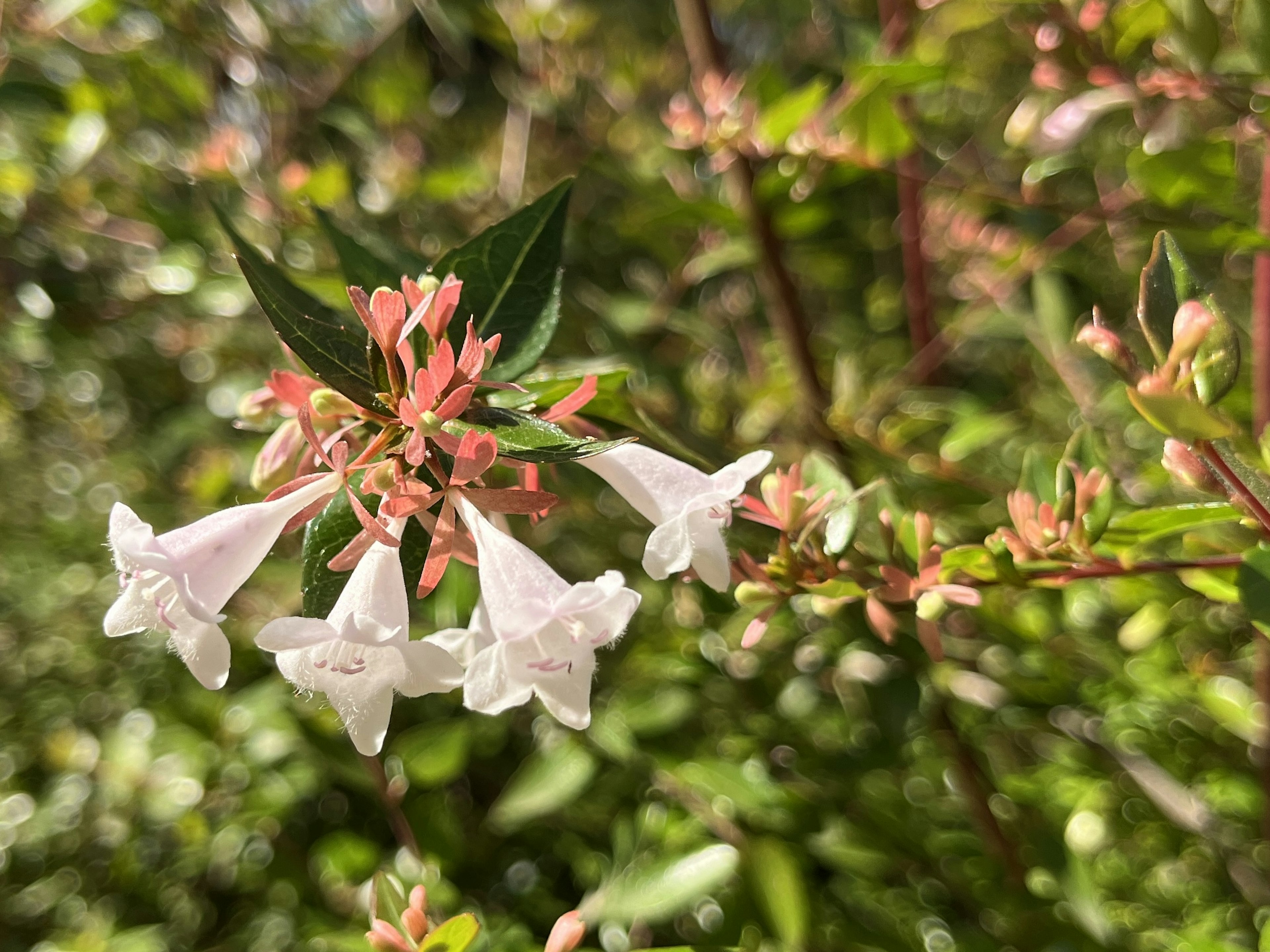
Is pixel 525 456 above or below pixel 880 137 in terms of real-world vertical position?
above

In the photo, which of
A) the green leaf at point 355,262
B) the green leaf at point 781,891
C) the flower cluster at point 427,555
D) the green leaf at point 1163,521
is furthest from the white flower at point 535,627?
the green leaf at point 781,891

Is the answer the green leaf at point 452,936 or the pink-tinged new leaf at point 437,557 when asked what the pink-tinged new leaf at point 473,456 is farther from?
the green leaf at point 452,936

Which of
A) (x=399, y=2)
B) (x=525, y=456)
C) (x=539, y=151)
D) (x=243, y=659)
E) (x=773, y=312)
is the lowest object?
(x=243, y=659)

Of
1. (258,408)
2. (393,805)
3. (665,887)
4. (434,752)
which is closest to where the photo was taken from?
(258,408)

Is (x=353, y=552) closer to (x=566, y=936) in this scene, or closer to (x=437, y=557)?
(x=437, y=557)

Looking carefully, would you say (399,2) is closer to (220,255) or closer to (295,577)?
(220,255)

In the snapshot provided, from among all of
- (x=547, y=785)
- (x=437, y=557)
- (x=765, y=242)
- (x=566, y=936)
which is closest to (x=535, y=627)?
(x=437, y=557)

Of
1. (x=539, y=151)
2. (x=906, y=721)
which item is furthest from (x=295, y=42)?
(x=906, y=721)
